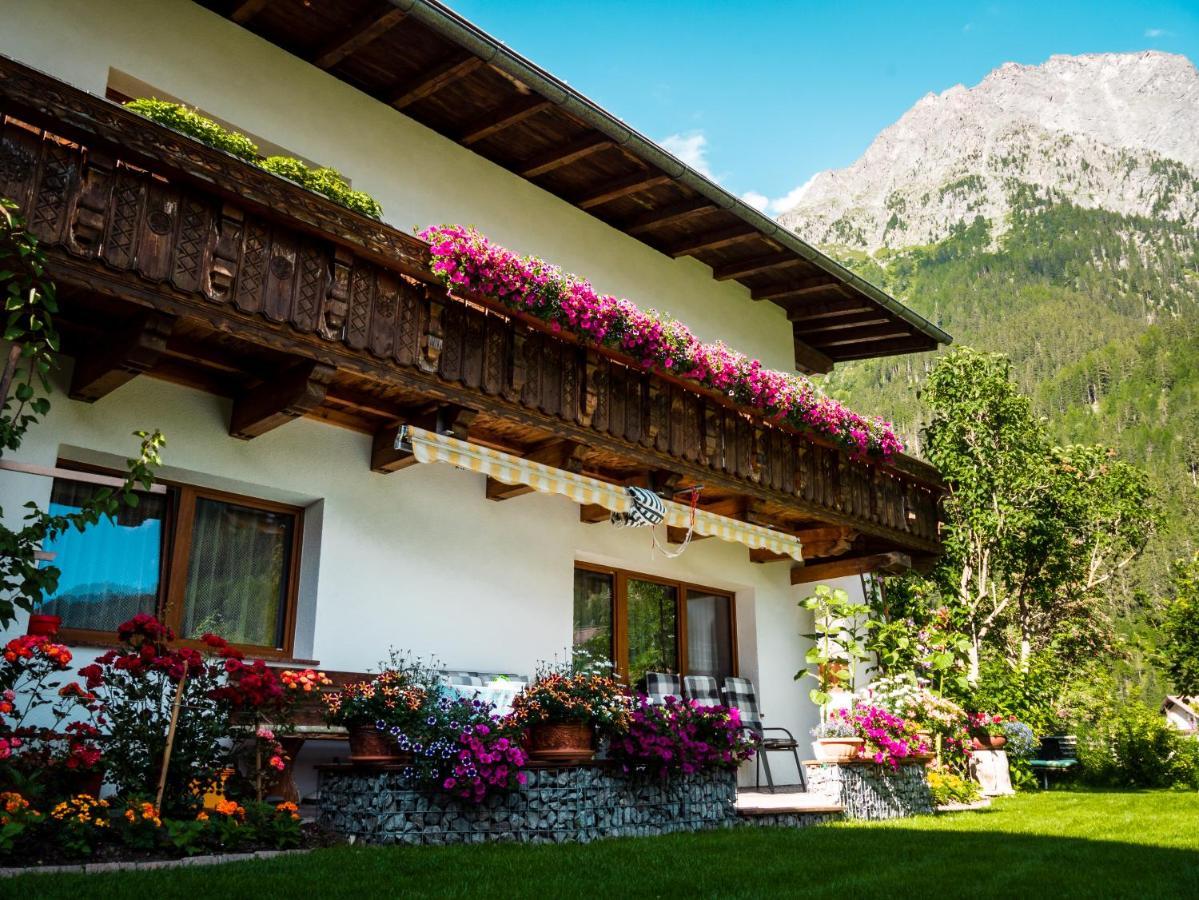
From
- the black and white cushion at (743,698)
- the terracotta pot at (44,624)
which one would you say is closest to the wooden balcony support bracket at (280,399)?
the terracotta pot at (44,624)

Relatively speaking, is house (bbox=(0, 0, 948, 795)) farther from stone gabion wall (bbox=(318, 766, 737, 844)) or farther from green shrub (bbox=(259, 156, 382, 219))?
stone gabion wall (bbox=(318, 766, 737, 844))

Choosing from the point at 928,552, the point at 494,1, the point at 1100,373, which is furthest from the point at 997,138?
the point at 928,552

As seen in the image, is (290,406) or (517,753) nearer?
(517,753)

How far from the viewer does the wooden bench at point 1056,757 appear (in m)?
15.4

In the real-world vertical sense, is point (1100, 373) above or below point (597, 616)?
above

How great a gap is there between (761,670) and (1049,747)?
6882mm

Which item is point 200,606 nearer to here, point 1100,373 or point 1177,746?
point 1177,746

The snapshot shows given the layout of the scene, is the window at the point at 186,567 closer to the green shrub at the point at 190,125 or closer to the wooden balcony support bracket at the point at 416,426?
the wooden balcony support bracket at the point at 416,426

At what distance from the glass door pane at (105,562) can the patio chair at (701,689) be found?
5.44 meters

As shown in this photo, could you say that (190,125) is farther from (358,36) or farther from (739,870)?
(739,870)

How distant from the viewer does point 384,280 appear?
A: 287 inches

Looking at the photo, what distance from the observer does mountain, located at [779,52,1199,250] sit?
398 ft

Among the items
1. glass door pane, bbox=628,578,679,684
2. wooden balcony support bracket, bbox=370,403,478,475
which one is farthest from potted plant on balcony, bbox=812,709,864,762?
wooden balcony support bracket, bbox=370,403,478,475

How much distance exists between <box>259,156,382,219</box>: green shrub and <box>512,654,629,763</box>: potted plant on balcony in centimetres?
356
